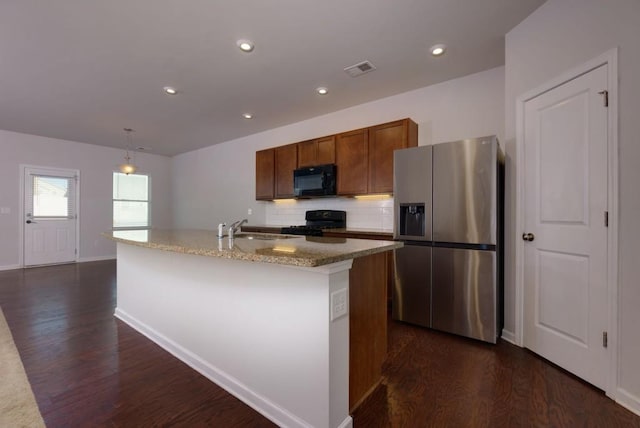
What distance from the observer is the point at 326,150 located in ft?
13.2

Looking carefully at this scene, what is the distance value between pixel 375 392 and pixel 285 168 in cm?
354

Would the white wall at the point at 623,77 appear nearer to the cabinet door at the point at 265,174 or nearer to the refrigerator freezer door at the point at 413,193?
the refrigerator freezer door at the point at 413,193

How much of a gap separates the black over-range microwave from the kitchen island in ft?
7.33

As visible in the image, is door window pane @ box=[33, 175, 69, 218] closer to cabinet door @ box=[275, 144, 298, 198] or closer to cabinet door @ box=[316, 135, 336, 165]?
cabinet door @ box=[275, 144, 298, 198]

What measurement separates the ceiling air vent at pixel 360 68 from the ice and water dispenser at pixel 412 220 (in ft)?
4.94

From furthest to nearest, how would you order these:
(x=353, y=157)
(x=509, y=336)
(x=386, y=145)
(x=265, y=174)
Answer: (x=265, y=174)
(x=353, y=157)
(x=386, y=145)
(x=509, y=336)

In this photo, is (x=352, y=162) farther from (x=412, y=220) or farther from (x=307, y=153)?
(x=412, y=220)

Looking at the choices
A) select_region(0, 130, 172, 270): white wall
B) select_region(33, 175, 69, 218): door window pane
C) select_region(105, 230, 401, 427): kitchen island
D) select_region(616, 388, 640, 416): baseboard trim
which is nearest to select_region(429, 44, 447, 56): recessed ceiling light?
select_region(105, 230, 401, 427): kitchen island

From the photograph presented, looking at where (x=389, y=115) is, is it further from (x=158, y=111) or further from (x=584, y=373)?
(x=158, y=111)

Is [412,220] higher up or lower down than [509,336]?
higher up

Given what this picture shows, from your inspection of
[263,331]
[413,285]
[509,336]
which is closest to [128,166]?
[263,331]

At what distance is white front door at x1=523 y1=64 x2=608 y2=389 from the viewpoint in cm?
176

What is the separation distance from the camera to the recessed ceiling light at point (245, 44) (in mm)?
2471

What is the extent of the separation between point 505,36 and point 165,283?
142 inches
